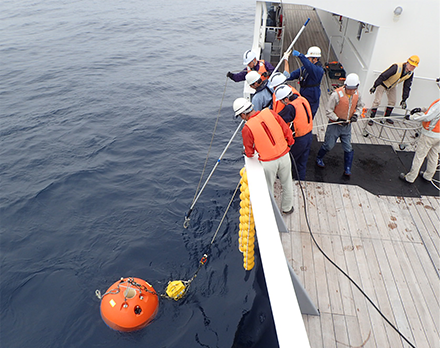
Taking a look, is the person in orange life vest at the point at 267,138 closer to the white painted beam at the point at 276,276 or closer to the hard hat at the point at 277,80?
the white painted beam at the point at 276,276

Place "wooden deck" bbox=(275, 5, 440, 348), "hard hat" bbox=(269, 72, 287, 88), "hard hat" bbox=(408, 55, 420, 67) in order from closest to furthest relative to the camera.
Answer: "wooden deck" bbox=(275, 5, 440, 348) → "hard hat" bbox=(269, 72, 287, 88) → "hard hat" bbox=(408, 55, 420, 67)

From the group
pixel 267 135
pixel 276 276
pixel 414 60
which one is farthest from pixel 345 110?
pixel 276 276

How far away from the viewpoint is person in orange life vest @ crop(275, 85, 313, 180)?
4830mm

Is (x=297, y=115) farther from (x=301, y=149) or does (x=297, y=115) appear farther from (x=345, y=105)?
(x=345, y=105)

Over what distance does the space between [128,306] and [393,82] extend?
277 inches

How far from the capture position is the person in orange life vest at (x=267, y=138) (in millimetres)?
4184

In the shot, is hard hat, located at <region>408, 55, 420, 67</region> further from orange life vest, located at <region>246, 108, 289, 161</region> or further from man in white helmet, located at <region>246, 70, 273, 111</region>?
orange life vest, located at <region>246, 108, 289, 161</region>

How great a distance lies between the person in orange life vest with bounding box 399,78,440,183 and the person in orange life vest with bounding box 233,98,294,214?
247 cm

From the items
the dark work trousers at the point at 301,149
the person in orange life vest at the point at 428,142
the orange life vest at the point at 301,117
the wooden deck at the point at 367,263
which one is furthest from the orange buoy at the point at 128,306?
the person in orange life vest at the point at 428,142

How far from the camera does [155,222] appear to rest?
284 inches

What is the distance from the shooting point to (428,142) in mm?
5430

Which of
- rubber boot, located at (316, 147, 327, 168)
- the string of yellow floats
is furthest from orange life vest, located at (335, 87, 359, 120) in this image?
the string of yellow floats

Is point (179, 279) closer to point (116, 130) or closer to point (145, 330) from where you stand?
point (145, 330)

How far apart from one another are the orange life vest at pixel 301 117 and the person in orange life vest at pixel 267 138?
2.02 ft
